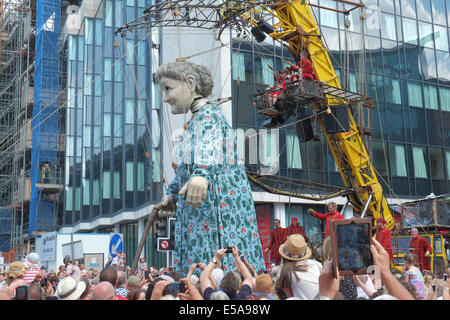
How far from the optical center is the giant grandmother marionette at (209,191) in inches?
178

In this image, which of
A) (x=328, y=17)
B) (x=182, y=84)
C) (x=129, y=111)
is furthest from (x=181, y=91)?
(x=129, y=111)

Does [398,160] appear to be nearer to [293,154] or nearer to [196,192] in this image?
[293,154]

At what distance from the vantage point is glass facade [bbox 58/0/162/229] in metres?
22.3

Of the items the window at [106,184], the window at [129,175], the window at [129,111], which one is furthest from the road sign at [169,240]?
the window at [106,184]

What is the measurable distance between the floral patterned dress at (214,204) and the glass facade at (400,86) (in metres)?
14.3

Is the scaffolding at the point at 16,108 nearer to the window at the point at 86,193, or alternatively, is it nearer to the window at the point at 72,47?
the window at the point at 72,47

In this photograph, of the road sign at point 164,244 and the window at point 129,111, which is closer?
the road sign at point 164,244

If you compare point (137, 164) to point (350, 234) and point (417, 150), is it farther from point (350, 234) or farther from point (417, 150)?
point (350, 234)

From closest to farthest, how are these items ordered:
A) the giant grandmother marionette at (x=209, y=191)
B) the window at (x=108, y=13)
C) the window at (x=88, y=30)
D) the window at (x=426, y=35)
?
the giant grandmother marionette at (x=209, y=191) → the window at (x=426, y=35) → the window at (x=108, y=13) → the window at (x=88, y=30)

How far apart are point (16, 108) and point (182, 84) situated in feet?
95.6

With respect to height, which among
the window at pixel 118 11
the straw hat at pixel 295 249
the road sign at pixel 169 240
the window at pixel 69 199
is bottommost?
the straw hat at pixel 295 249

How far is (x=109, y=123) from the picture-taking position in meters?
27.4

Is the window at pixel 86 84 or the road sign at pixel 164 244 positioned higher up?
the window at pixel 86 84

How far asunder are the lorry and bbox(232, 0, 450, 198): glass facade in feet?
24.2
